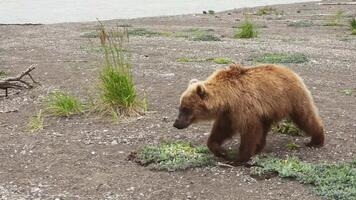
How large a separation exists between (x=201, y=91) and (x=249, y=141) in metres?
0.66

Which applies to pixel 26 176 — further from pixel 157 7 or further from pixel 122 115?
pixel 157 7

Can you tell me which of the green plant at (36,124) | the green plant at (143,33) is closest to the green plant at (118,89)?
the green plant at (36,124)

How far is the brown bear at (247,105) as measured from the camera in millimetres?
5727

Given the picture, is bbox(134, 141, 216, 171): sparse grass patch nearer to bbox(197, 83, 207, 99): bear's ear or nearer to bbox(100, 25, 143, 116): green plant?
bbox(197, 83, 207, 99): bear's ear

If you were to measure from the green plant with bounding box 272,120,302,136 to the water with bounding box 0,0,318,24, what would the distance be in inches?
945

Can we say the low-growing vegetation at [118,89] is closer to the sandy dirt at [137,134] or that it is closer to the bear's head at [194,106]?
the sandy dirt at [137,134]

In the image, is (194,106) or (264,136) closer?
(194,106)

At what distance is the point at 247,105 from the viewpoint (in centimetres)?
577

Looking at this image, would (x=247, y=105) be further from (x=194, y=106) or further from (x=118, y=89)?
(x=118, y=89)

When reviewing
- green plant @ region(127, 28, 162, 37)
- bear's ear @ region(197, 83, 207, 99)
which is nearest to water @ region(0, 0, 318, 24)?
green plant @ region(127, 28, 162, 37)

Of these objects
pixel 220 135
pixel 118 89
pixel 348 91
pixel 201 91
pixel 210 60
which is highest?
pixel 201 91

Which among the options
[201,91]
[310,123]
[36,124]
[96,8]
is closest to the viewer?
[201,91]

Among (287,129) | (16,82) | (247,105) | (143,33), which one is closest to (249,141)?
(247,105)

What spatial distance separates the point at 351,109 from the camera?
8008 millimetres
